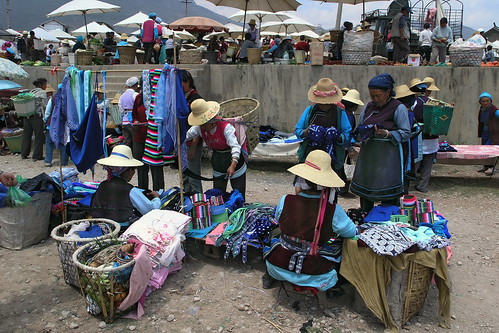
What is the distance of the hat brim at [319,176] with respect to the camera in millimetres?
3570

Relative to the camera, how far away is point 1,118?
12062 millimetres

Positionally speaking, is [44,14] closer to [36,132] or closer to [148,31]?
[148,31]

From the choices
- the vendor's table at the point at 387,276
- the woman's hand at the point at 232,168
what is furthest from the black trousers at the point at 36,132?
the vendor's table at the point at 387,276

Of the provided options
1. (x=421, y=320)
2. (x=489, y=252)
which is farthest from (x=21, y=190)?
(x=489, y=252)

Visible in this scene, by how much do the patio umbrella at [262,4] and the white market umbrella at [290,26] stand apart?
9.28 meters

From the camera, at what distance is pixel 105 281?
3543 millimetres

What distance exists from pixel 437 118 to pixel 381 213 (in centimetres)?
317

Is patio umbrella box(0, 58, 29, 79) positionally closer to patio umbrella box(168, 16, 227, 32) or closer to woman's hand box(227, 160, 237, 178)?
woman's hand box(227, 160, 237, 178)

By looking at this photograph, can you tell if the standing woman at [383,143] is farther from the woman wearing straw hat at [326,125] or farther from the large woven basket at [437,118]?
the large woven basket at [437,118]

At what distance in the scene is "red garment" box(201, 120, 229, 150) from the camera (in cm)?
514

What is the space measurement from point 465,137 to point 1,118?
1164cm

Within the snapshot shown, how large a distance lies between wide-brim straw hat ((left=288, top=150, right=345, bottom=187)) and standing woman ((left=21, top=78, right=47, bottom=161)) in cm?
796

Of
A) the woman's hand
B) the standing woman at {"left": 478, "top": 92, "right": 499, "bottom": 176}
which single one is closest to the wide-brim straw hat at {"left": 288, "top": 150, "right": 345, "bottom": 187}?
the woman's hand

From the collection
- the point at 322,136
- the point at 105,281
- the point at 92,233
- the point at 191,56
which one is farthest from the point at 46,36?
the point at 105,281
